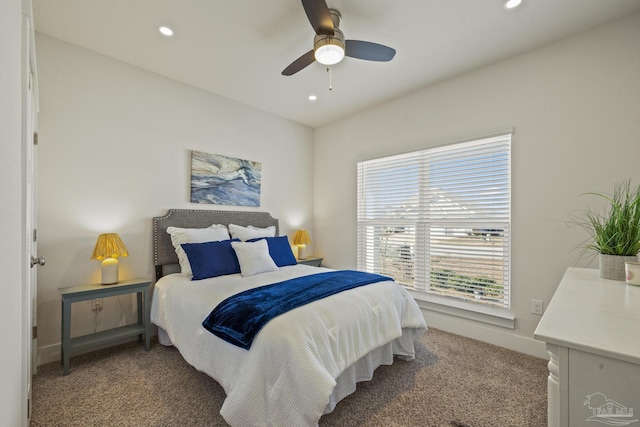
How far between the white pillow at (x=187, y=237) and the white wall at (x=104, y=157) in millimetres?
311

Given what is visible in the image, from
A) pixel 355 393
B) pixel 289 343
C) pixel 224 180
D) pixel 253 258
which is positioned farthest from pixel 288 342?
pixel 224 180

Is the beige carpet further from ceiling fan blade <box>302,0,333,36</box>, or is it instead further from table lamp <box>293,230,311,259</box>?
ceiling fan blade <box>302,0,333,36</box>

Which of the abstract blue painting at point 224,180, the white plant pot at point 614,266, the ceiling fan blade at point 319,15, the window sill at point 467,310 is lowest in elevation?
the window sill at point 467,310

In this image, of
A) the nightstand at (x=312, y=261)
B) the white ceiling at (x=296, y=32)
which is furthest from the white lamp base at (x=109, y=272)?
the nightstand at (x=312, y=261)

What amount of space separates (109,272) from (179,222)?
31.9 inches

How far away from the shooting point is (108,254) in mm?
2467

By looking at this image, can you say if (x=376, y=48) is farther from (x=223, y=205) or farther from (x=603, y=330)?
(x=223, y=205)

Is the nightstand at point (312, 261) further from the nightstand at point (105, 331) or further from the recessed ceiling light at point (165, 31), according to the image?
the recessed ceiling light at point (165, 31)

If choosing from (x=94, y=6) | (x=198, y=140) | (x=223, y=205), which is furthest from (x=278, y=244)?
(x=94, y=6)

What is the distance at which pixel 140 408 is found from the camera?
1.82m

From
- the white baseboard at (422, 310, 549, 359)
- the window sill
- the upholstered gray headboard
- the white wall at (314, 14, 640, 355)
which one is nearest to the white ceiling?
the white wall at (314, 14, 640, 355)

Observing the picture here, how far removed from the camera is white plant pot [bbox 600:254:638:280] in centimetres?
158

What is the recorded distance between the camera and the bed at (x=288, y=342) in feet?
4.69

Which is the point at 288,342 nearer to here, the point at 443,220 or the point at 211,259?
the point at 211,259
